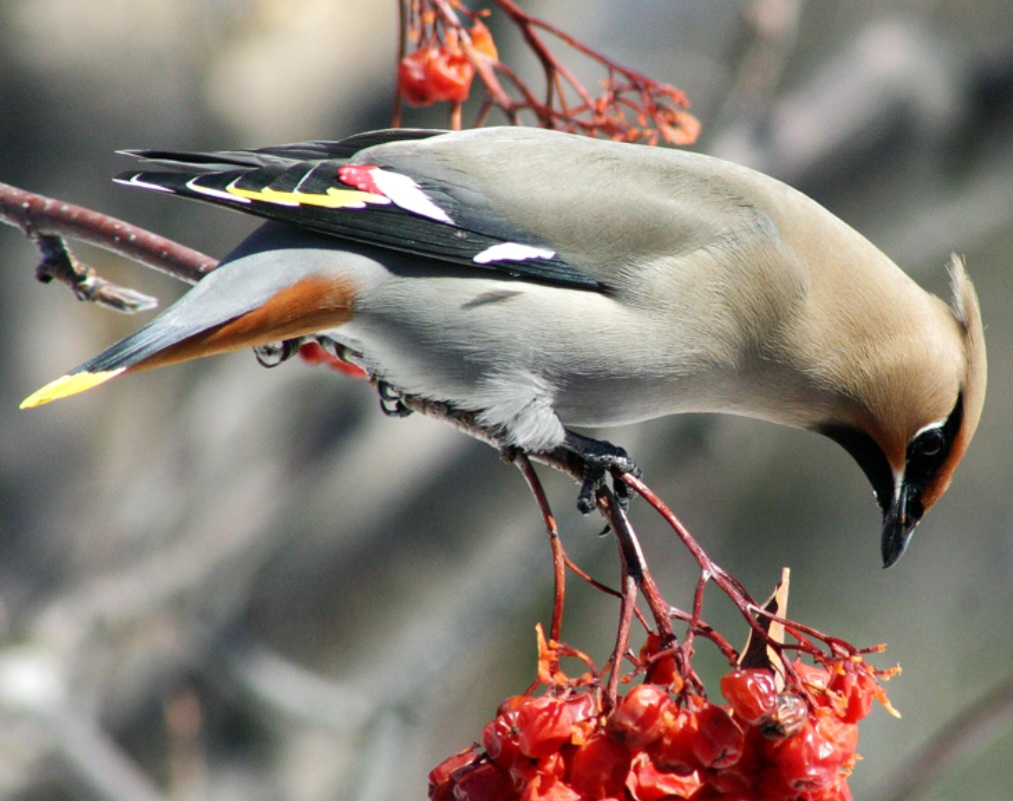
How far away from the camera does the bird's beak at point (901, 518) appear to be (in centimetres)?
263

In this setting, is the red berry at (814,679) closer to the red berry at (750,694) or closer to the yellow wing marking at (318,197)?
the red berry at (750,694)

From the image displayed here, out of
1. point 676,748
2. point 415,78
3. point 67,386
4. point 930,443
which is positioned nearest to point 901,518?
point 930,443

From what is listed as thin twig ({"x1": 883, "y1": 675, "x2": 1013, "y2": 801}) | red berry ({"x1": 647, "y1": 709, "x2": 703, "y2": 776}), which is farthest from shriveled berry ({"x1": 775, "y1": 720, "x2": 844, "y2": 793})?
thin twig ({"x1": 883, "y1": 675, "x2": 1013, "y2": 801})

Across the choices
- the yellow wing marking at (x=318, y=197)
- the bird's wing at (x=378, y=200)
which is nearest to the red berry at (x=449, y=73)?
the bird's wing at (x=378, y=200)

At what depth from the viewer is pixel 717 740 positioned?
5.55 ft

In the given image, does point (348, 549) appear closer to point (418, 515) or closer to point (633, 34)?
point (418, 515)

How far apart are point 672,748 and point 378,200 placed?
3.78 ft

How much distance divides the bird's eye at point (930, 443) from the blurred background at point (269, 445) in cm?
176

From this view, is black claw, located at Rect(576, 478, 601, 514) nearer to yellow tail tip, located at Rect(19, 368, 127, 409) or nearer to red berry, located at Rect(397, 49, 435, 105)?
yellow tail tip, located at Rect(19, 368, 127, 409)

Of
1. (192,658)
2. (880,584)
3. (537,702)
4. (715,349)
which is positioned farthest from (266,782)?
(880,584)

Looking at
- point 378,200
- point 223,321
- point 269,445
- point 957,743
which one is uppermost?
point 378,200

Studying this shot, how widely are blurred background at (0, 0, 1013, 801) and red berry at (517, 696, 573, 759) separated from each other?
2.50 meters

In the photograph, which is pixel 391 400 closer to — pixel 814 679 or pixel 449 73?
pixel 449 73

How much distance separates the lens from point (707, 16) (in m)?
6.68
